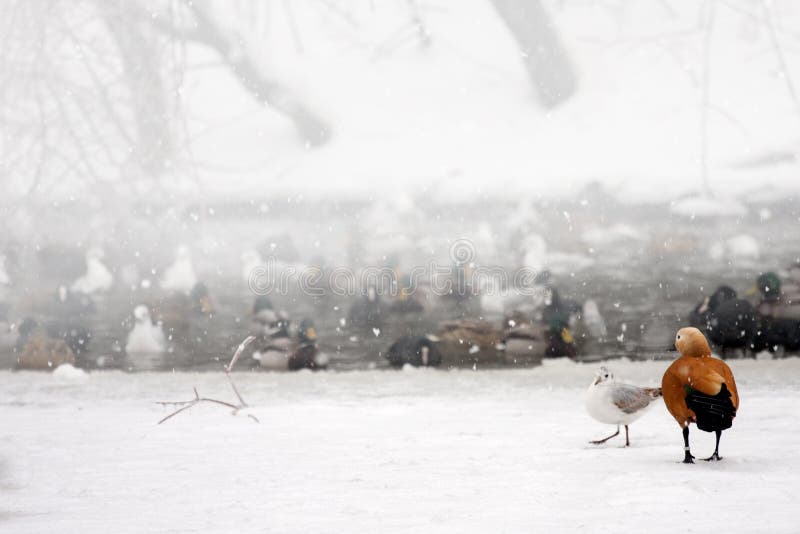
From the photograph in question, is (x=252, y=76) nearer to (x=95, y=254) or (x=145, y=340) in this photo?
(x=95, y=254)

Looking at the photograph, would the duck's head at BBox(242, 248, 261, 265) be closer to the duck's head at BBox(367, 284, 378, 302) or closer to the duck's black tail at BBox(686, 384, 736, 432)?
the duck's head at BBox(367, 284, 378, 302)

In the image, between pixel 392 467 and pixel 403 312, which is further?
pixel 403 312

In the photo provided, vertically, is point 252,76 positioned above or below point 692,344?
above

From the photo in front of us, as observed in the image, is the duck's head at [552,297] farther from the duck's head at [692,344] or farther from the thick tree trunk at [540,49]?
the duck's head at [692,344]

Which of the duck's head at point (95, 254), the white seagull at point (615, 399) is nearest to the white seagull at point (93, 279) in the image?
the duck's head at point (95, 254)

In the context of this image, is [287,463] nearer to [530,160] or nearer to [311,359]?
[311,359]

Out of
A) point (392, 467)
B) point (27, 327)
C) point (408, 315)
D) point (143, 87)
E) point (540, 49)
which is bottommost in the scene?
point (392, 467)

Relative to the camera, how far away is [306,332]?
17.6 feet

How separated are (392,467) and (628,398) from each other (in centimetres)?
68

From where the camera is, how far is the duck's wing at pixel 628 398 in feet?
8.72

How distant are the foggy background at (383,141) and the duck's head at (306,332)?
0.84 feet

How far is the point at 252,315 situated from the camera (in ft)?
18.7

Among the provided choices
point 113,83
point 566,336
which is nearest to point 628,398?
point 566,336

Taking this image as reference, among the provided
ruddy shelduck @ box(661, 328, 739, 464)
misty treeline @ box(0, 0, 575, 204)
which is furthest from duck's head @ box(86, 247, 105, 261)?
ruddy shelduck @ box(661, 328, 739, 464)
